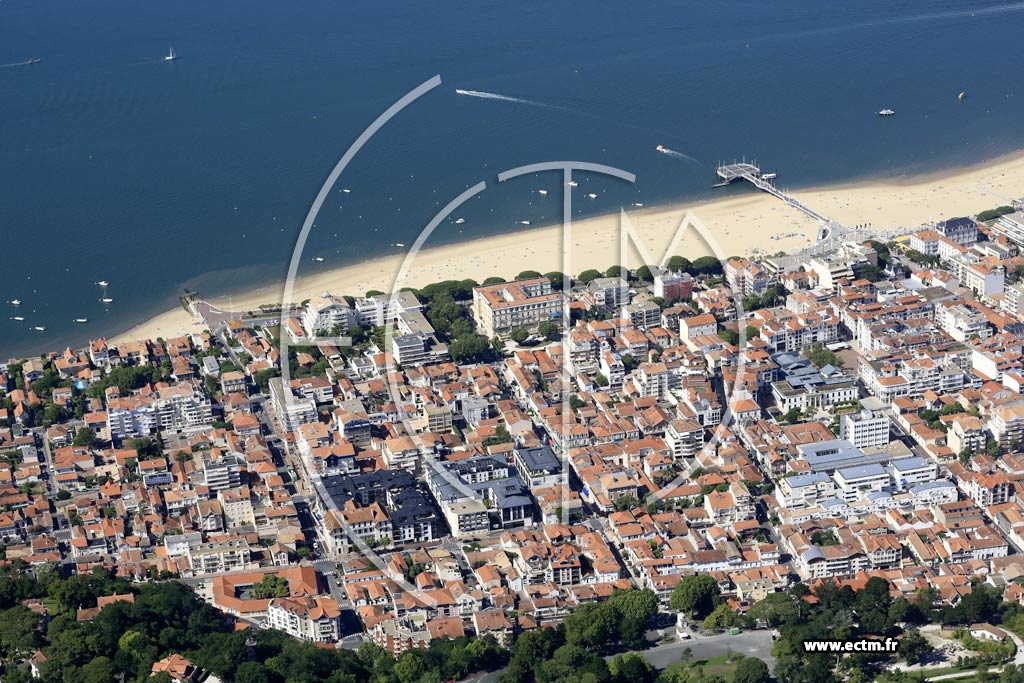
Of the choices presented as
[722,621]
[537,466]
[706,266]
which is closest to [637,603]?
[722,621]

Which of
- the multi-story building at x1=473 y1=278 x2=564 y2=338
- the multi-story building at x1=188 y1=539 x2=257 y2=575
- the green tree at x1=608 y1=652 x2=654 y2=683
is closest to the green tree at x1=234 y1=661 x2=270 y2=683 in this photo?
the multi-story building at x1=188 y1=539 x2=257 y2=575

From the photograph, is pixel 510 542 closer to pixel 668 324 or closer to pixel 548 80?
pixel 668 324

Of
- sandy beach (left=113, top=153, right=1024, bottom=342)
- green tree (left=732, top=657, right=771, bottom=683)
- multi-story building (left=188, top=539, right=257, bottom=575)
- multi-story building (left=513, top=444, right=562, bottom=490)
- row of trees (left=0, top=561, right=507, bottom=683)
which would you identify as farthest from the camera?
sandy beach (left=113, top=153, right=1024, bottom=342)

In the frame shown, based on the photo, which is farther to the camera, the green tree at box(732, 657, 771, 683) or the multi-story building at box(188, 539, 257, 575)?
the multi-story building at box(188, 539, 257, 575)

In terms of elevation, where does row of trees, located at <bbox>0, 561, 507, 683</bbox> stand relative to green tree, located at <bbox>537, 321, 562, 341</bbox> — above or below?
below

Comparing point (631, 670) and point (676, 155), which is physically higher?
point (676, 155)

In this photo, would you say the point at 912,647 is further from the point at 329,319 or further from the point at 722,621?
the point at 329,319

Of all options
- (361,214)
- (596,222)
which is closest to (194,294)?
(361,214)

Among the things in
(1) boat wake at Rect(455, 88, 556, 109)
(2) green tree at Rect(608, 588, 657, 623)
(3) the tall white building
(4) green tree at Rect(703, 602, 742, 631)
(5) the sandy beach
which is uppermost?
(1) boat wake at Rect(455, 88, 556, 109)

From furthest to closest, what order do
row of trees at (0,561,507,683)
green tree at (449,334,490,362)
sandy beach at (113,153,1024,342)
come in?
sandy beach at (113,153,1024,342), green tree at (449,334,490,362), row of trees at (0,561,507,683)

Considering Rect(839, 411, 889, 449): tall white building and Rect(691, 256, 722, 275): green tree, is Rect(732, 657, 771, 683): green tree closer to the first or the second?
Rect(839, 411, 889, 449): tall white building
